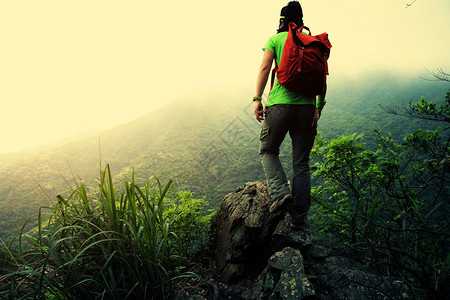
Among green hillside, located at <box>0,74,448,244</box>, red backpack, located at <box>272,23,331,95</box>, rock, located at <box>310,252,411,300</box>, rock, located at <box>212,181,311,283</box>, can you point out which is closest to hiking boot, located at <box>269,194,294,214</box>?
rock, located at <box>212,181,311,283</box>

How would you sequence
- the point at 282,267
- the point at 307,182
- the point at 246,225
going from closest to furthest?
the point at 282,267, the point at 307,182, the point at 246,225

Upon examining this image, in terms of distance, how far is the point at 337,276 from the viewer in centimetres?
164

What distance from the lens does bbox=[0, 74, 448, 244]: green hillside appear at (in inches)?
379

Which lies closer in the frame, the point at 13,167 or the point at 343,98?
the point at 13,167

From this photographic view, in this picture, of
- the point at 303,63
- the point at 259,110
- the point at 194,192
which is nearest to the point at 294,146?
the point at 259,110

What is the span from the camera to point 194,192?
6633mm

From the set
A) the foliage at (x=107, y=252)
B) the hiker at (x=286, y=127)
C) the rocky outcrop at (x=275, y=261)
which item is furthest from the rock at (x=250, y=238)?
the foliage at (x=107, y=252)

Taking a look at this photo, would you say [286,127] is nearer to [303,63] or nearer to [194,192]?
[303,63]

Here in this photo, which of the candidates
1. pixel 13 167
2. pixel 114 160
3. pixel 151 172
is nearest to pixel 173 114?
pixel 114 160

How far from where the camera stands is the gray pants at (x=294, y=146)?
1.99 meters

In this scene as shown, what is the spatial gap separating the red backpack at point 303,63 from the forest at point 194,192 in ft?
2.83

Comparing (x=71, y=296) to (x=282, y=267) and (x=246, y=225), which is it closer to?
(x=282, y=267)

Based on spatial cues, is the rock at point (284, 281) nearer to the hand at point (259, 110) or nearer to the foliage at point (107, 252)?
the foliage at point (107, 252)

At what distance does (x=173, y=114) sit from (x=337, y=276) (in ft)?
60.1
